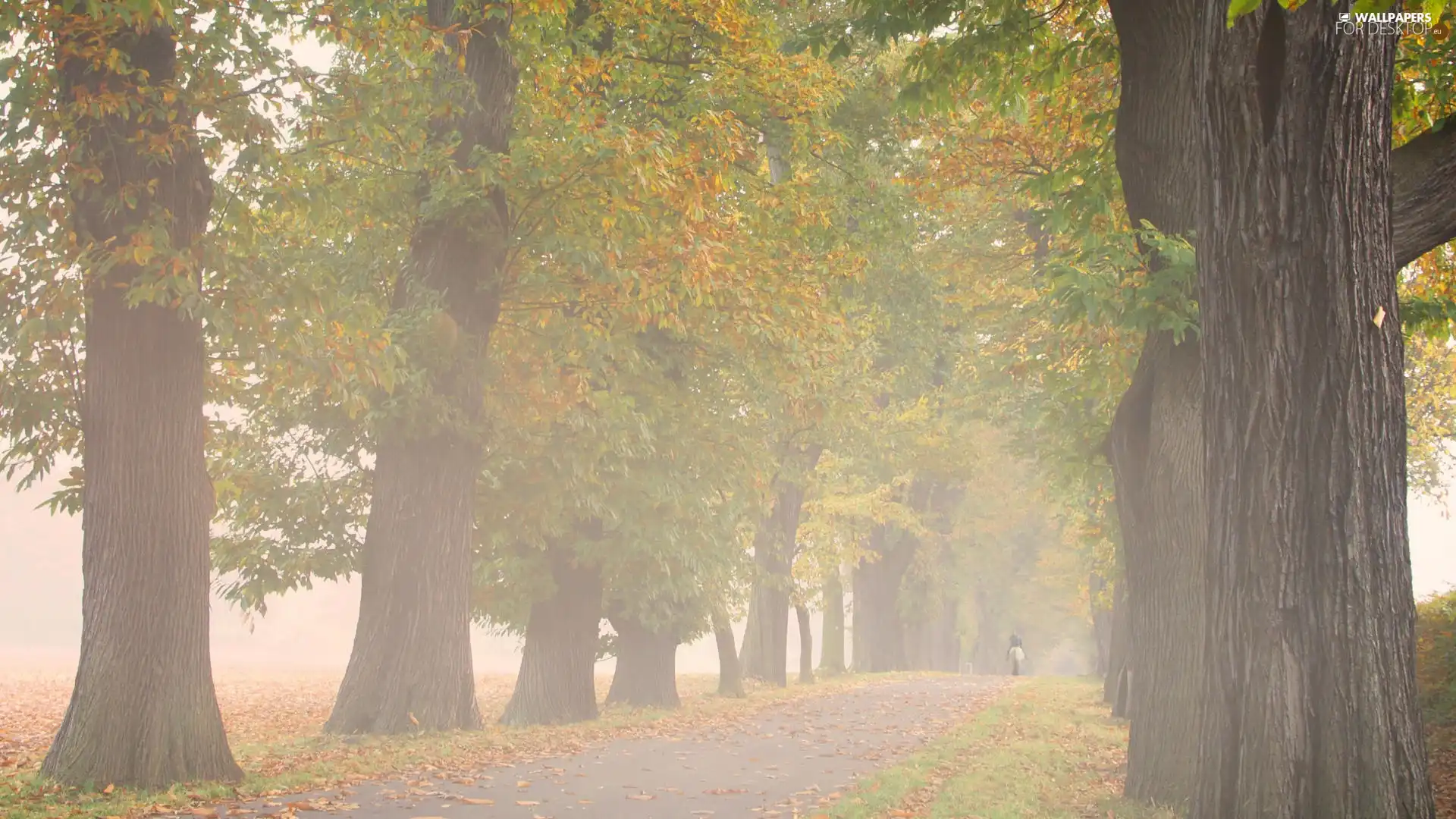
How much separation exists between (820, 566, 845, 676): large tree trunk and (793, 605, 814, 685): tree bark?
10.9 feet

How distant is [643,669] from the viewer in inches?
778

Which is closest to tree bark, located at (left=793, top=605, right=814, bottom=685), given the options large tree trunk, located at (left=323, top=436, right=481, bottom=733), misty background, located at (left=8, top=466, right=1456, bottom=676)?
large tree trunk, located at (left=323, top=436, right=481, bottom=733)

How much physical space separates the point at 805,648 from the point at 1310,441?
80.3ft

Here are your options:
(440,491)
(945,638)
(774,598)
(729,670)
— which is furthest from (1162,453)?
(945,638)

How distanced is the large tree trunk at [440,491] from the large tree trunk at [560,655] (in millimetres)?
2812

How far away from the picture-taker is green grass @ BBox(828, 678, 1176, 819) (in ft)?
30.2

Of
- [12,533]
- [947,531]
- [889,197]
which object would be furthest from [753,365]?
[12,533]

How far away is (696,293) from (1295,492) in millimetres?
8679

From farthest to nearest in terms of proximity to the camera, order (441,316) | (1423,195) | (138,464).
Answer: (441,316)
(138,464)
(1423,195)

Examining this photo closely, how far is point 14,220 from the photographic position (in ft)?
32.5

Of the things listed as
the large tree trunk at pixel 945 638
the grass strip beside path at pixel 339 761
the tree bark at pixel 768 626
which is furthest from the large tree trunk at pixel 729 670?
the large tree trunk at pixel 945 638

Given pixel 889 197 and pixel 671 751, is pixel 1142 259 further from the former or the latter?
pixel 889 197

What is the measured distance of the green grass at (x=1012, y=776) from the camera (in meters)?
9.20

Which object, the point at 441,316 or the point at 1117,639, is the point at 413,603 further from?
the point at 1117,639
